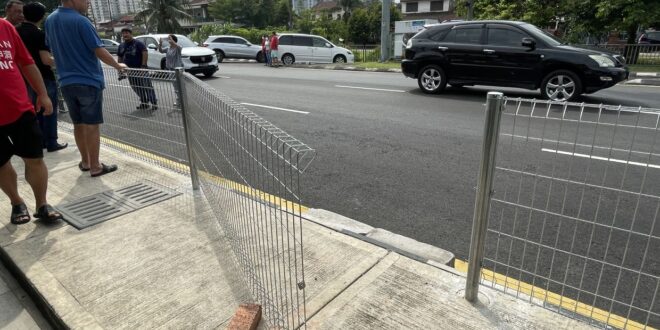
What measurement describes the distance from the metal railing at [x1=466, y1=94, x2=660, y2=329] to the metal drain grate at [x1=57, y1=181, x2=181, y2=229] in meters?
2.93

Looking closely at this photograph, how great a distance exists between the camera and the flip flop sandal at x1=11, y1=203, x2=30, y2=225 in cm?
355

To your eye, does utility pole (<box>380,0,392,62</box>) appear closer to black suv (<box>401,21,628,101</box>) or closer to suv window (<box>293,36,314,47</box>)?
suv window (<box>293,36,314,47</box>)

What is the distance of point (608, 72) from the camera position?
844cm

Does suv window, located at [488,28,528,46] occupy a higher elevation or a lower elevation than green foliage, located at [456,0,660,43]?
lower

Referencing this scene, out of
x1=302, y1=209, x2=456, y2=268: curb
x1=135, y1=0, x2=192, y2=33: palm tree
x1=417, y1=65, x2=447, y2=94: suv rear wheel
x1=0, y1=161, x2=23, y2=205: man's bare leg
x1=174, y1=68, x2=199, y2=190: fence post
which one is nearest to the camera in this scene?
x1=302, y1=209, x2=456, y2=268: curb

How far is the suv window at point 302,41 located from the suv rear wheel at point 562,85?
15.4 m

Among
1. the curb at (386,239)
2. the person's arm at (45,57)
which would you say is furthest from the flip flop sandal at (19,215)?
the curb at (386,239)

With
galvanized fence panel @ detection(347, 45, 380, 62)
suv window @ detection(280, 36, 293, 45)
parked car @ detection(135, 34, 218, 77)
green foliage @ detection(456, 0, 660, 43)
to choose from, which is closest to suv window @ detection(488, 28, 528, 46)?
green foliage @ detection(456, 0, 660, 43)

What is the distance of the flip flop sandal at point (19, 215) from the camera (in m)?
3.55

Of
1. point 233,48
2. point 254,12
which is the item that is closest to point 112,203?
point 233,48

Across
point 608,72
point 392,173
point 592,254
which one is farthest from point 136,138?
point 608,72

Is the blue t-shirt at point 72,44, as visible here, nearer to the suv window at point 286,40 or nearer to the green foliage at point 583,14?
the green foliage at point 583,14

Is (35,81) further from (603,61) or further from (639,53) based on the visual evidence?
(639,53)

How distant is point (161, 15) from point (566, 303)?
5282 cm
